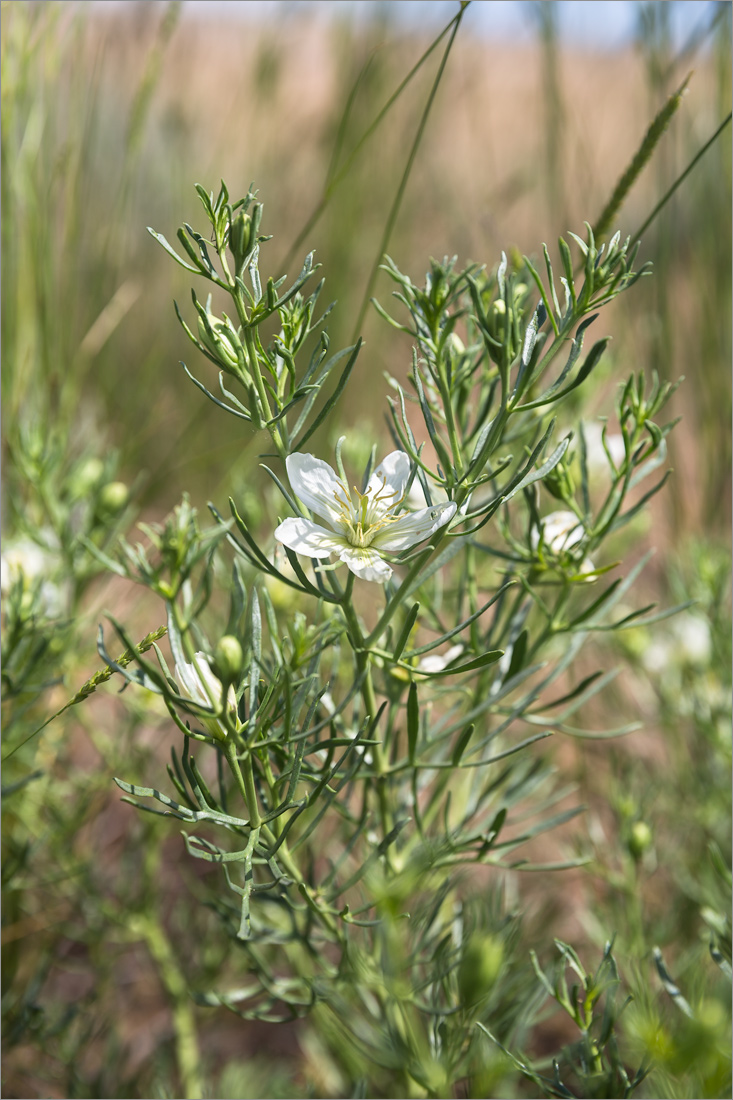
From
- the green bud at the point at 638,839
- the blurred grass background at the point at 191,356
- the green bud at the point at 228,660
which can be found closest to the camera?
the green bud at the point at 228,660

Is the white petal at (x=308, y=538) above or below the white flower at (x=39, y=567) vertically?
below

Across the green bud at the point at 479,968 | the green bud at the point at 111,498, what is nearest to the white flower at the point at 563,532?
the green bud at the point at 479,968

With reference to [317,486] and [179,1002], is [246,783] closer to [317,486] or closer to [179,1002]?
[317,486]

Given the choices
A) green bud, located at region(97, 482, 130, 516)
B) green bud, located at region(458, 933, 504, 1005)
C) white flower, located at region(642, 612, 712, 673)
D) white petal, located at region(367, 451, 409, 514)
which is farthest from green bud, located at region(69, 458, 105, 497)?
white flower, located at region(642, 612, 712, 673)

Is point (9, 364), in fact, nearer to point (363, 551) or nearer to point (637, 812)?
point (363, 551)

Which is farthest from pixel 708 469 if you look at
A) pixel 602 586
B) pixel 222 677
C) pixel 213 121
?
pixel 213 121

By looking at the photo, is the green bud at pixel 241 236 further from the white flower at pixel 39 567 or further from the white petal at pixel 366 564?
the white flower at pixel 39 567

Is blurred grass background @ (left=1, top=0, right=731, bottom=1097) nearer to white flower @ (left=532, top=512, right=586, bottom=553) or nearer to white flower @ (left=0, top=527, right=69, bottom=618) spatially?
white flower @ (left=0, top=527, right=69, bottom=618)
